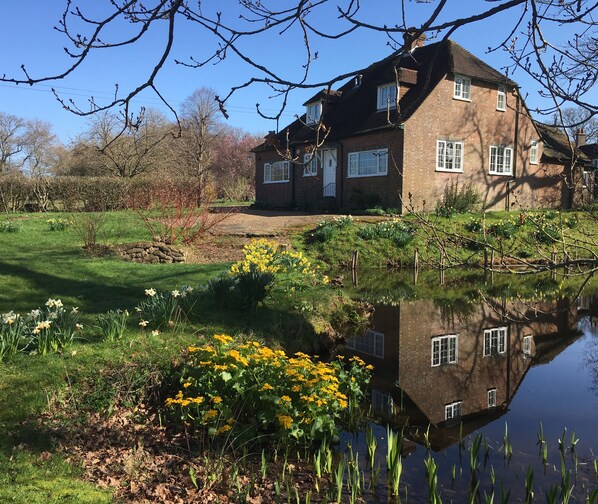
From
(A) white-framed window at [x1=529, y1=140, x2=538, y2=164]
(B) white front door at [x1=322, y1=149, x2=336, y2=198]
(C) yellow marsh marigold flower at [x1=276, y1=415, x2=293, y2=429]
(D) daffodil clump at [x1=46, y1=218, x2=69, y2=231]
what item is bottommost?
(C) yellow marsh marigold flower at [x1=276, y1=415, x2=293, y2=429]

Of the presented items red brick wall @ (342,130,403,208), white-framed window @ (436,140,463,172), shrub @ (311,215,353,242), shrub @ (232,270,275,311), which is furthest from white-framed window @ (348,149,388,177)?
shrub @ (232,270,275,311)

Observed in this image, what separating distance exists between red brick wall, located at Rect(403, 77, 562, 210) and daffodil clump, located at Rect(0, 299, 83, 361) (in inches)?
701

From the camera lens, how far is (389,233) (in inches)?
727

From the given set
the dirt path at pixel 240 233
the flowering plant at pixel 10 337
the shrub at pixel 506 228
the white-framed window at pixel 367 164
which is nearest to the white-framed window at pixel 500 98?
the white-framed window at pixel 367 164

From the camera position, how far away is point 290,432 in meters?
4.73

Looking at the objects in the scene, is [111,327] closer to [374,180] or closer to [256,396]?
[256,396]

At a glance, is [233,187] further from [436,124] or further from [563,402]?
[563,402]

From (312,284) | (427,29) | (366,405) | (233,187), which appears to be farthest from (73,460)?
(233,187)

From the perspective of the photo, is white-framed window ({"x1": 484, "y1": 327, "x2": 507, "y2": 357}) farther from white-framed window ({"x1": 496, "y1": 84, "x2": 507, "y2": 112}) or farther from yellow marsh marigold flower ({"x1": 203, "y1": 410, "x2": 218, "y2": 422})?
white-framed window ({"x1": 496, "y1": 84, "x2": 507, "y2": 112})

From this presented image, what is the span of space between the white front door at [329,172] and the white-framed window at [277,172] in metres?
3.00

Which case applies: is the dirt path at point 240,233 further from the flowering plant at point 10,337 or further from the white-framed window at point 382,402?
the flowering plant at point 10,337

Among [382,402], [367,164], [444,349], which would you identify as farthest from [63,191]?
[382,402]

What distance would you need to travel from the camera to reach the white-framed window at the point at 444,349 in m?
8.50

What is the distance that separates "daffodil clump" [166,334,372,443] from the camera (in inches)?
188
